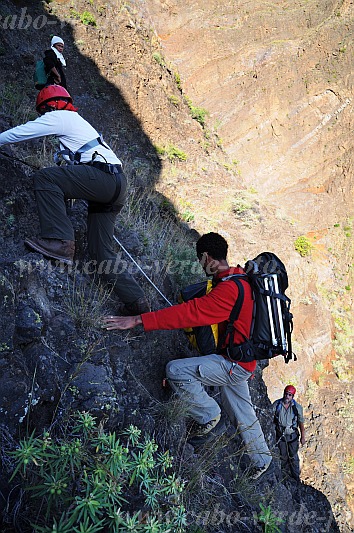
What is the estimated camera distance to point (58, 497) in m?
2.18

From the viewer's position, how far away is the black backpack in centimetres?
385

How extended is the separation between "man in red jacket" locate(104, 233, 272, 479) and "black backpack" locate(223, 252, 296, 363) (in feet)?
0.19

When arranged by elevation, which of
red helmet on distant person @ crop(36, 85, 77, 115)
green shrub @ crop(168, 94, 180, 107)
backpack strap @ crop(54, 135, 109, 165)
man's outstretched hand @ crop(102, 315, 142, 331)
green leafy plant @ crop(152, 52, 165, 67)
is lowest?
man's outstretched hand @ crop(102, 315, 142, 331)

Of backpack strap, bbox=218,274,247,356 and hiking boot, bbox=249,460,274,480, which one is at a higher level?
backpack strap, bbox=218,274,247,356

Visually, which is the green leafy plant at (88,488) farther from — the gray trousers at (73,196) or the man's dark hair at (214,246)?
the man's dark hair at (214,246)

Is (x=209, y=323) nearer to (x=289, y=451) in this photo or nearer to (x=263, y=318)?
(x=263, y=318)

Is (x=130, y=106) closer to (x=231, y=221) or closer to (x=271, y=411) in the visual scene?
(x=231, y=221)

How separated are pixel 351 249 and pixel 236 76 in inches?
362

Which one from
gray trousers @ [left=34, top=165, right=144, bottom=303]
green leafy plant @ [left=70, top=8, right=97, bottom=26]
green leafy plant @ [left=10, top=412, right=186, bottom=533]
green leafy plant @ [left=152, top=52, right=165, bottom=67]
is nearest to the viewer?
green leafy plant @ [left=10, top=412, right=186, bottom=533]

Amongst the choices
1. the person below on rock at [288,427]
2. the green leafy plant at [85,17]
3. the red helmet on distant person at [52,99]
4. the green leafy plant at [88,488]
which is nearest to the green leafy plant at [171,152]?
the green leafy plant at [85,17]

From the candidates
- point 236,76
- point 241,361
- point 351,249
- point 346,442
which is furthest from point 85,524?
point 236,76

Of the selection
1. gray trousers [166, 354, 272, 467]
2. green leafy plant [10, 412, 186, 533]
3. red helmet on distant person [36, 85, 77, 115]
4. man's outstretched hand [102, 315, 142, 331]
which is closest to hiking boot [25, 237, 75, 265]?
man's outstretched hand [102, 315, 142, 331]

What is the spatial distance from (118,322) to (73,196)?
1.18 m

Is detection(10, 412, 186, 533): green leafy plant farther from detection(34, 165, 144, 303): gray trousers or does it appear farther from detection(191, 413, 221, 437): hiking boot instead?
detection(34, 165, 144, 303): gray trousers
